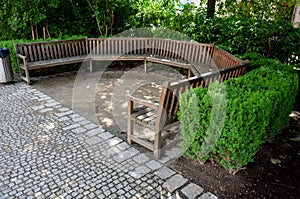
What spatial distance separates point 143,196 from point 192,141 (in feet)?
3.08

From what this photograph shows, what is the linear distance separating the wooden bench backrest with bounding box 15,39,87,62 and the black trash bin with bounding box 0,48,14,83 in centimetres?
29

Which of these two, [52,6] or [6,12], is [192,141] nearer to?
[52,6]

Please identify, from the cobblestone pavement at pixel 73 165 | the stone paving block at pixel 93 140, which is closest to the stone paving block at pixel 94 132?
the cobblestone pavement at pixel 73 165

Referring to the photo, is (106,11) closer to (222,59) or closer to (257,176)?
(222,59)

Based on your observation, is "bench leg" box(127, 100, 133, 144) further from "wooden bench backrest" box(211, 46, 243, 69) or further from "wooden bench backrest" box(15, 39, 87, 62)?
"wooden bench backrest" box(15, 39, 87, 62)

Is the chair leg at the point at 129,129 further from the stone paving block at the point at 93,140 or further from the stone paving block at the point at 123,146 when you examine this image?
the stone paving block at the point at 93,140

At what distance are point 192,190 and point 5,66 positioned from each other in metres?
5.93

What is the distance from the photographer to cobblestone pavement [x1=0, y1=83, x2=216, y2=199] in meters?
3.07

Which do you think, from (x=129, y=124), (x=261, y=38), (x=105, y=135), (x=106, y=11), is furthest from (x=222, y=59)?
(x=106, y=11)

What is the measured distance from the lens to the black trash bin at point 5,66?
21.7 ft

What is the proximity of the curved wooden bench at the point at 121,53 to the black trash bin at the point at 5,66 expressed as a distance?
262 mm

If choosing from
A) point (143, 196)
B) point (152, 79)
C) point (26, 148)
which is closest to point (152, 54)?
point (152, 79)

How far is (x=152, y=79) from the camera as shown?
7.43 m

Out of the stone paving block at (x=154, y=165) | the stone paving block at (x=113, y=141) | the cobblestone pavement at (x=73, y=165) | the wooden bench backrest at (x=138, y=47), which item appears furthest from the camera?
the wooden bench backrest at (x=138, y=47)
